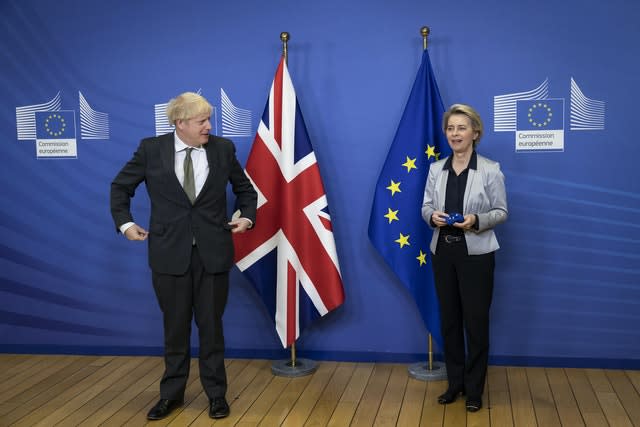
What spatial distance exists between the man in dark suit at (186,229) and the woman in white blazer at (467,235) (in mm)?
958

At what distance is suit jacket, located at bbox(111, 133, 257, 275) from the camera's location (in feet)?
10.8

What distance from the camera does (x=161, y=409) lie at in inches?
134

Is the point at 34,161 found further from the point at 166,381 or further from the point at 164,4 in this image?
the point at 166,381

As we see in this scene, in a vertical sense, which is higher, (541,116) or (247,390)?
(541,116)

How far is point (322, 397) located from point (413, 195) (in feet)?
3.88

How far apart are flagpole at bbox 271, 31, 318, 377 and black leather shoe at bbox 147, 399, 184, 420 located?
73 centimetres

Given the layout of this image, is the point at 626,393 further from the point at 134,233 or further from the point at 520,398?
the point at 134,233

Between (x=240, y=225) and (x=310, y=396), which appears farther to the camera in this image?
(x=310, y=396)

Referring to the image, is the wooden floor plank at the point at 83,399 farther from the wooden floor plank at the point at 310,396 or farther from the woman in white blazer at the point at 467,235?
the woman in white blazer at the point at 467,235

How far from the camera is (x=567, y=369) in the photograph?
13.3ft

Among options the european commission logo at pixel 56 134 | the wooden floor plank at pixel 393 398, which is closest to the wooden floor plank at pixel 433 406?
the wooden floor plank at pixel 393 398

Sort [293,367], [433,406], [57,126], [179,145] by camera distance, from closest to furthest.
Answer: [179,145], [433,406], [293,367], [57,126]

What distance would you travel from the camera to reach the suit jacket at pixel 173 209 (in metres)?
3.29

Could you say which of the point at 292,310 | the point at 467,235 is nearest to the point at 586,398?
the point at 467,235
